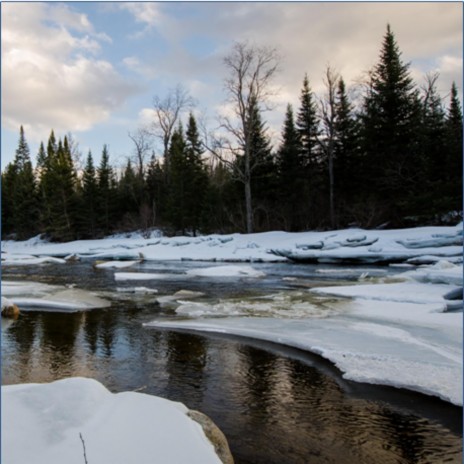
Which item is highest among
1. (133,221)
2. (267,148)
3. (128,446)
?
(267,148)

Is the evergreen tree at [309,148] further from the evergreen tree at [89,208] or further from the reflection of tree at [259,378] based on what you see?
the reflection of tree at [259,378]

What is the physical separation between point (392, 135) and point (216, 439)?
2798 cm

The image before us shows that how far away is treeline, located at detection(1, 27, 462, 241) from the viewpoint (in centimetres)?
2650

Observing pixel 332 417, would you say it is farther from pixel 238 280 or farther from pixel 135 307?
pixel 238 280

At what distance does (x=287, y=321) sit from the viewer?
25.1 feet

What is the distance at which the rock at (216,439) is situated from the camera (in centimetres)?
296

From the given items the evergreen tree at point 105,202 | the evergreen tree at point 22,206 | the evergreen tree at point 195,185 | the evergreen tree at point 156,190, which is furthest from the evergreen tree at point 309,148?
the evergreen tree at point 22,206

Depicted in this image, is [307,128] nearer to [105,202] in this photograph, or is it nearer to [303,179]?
[303,179]

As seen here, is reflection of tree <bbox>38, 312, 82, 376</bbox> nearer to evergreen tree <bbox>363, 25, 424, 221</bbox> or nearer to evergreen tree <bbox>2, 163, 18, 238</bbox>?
→ evergreen tree <bbox>363, 25, 424, 221</bbox>

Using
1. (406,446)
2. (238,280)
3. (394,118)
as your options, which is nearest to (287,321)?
(406,446)

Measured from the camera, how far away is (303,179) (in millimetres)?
32844

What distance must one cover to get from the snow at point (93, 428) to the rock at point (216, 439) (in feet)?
0.29

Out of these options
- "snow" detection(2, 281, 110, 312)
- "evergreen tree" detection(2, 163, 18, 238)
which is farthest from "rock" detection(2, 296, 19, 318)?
"evergreen tree" detection(2, 163, 18, 238)

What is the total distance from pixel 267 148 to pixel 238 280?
21.4m
